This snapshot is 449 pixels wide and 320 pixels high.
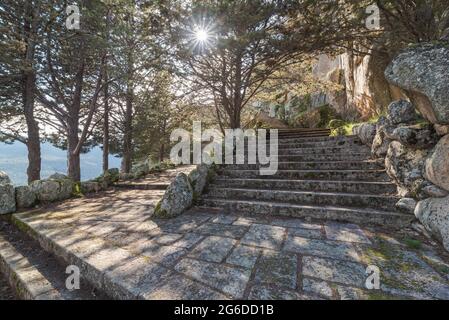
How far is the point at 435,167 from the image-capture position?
2.46 meters

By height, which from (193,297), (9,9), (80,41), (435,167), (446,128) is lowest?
(193,297)

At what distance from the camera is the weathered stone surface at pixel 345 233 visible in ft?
7.94

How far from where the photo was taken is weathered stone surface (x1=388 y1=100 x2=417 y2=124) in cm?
351

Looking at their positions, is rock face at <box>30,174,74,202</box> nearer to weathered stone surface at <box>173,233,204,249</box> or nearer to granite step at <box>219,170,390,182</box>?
granite step at <box>219,170,390,182</box>

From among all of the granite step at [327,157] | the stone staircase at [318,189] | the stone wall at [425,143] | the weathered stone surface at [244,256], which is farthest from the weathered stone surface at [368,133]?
the weathered stone surface at [244,256]

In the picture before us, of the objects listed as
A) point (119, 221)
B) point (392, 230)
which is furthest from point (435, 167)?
point (119, 221)

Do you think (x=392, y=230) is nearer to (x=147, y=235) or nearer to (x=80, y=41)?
(x=147, y=235)

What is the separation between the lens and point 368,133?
16.2 ft

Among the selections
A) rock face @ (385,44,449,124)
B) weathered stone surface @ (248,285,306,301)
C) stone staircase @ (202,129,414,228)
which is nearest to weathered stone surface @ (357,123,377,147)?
stone staircase @ (202,129,414,228)

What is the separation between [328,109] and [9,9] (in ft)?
49.5

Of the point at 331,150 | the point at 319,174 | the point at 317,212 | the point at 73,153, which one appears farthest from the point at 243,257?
the point at 73,153

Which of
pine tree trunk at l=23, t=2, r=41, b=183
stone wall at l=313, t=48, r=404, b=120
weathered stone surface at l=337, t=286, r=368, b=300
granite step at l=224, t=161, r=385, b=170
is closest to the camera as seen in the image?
weathered stone surface at l=337, t=286, r=368, b=300

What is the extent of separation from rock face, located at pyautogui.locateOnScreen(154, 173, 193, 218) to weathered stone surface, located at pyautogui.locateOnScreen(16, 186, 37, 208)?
3292 millimetres

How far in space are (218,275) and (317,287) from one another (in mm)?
813
